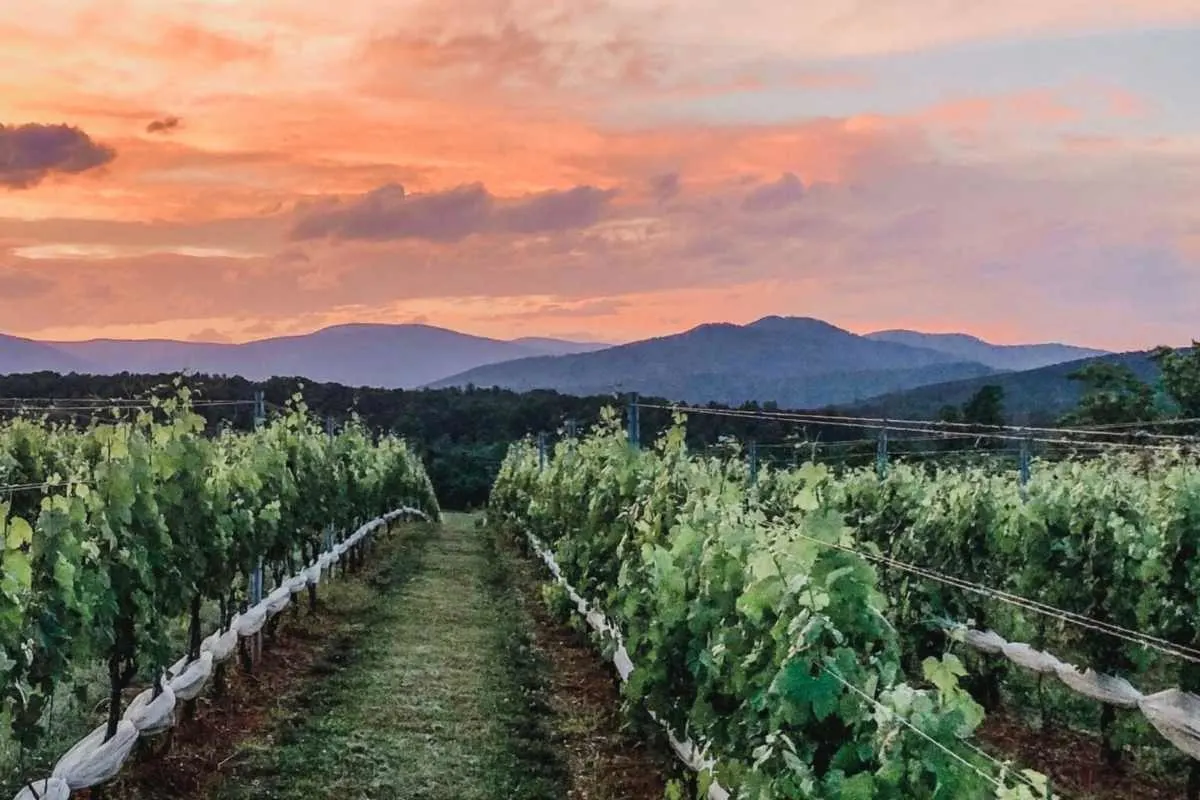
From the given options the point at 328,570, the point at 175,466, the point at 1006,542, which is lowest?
the point at 328,570

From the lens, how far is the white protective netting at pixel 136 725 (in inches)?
233

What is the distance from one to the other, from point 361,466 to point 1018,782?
18.8 m

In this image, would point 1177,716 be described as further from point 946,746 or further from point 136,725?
point 136,725

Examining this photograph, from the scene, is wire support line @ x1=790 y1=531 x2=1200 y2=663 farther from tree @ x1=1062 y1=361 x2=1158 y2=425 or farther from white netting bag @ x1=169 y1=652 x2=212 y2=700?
tree @ x1=1062 y1=361 x2=1158 y2=425

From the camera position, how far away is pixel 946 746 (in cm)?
370

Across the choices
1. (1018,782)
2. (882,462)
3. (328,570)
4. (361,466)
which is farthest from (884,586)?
(361,466)

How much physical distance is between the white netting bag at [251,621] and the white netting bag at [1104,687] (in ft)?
22.8

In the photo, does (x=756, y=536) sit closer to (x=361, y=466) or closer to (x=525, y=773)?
(x=525, y=773)

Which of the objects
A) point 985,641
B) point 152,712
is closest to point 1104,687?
point 985,641

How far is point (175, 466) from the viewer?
27.4 feet

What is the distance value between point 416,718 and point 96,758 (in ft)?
10.2

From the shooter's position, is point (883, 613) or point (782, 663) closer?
point (782, 663)

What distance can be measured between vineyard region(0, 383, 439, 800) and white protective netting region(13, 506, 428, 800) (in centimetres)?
1

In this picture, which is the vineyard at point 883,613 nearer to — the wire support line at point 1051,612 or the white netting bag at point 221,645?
the wire support line at point 1051,612
